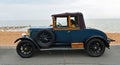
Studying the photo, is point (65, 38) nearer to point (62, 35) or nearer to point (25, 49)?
point (62, 35)

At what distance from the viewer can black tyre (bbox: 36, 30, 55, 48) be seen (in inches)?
391

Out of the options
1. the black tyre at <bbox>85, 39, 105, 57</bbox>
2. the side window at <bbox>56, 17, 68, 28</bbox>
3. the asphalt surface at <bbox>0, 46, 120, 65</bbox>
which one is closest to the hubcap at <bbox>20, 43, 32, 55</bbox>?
the asphalt surface at <bbox>0, 46, 120, 65</bbox>

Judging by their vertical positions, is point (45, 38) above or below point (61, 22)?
below

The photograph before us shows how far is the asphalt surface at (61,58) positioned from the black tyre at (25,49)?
21cm

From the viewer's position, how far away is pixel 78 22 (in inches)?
400

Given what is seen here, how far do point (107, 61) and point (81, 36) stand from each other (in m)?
1.66

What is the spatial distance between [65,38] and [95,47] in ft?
4.13

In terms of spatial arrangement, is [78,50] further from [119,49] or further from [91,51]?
[119,49]

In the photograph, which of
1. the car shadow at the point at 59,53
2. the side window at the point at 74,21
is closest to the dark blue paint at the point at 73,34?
the side window at the point at 74,21

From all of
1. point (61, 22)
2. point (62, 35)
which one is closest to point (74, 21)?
point (61, 22)

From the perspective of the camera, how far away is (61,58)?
948cm

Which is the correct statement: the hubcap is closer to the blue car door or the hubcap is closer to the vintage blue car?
the vintage blue car

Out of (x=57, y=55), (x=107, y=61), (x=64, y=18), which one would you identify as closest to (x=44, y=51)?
(x=57, y=55)

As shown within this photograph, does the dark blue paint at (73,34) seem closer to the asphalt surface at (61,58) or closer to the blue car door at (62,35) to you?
the blue car door at (62,35)
